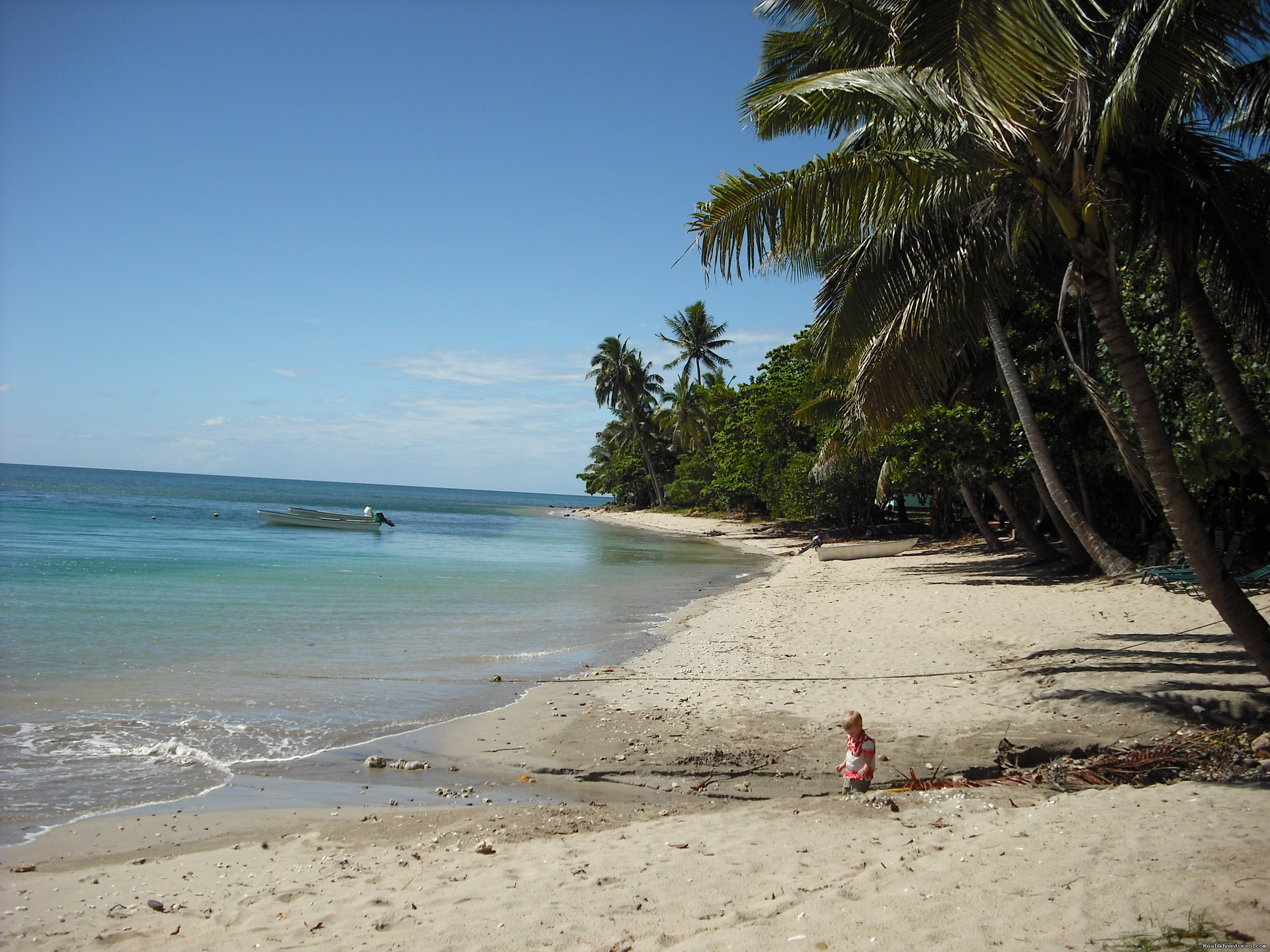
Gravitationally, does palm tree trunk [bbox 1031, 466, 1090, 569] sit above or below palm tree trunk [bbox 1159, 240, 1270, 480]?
below

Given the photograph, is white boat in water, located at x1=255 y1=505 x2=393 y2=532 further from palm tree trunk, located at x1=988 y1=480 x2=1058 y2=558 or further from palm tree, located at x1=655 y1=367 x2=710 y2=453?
palm tree trunk, located at x1=988 y1=480 x2=1058 y2=558

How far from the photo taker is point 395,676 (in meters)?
10.4

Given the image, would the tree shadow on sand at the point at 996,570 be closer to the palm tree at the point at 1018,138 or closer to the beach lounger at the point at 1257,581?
the beach lounger at the point at 1257,581

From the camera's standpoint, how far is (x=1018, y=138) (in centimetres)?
550

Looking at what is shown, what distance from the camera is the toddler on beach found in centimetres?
543

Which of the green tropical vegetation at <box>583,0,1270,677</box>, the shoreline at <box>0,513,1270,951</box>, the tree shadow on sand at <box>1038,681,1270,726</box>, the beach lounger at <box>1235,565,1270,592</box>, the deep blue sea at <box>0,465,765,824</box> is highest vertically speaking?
the green tropical vegetation at <box>583,0,1270,677</box>

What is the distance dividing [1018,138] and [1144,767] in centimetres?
429

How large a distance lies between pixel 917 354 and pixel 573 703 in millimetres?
5125

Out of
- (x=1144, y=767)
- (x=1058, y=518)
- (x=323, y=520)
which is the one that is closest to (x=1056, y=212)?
(x=1144, y=767)

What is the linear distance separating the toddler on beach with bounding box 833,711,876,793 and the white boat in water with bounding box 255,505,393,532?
1836 inches

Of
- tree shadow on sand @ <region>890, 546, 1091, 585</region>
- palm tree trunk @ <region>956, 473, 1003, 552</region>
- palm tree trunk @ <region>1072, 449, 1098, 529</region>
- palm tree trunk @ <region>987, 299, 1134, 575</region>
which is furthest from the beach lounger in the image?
palm tree trunk @ <region>956, 473, 1003, 552</region>

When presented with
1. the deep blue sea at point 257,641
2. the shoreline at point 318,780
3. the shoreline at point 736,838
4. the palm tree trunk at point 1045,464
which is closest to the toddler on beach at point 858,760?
the shoreline at point 736,838

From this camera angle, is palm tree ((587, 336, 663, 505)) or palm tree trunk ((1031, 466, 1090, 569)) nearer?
palm tree trunk ((1031, 466, 1090, 569))

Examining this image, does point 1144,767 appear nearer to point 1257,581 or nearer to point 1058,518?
point 1257,581
